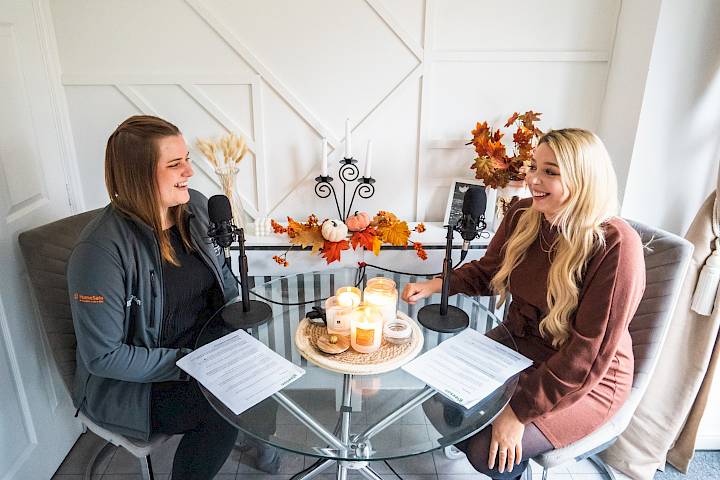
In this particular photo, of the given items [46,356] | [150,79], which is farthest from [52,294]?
[150,79]

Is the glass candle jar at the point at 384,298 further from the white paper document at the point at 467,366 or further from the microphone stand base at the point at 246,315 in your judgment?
the microphone stand base at the point at 246,315

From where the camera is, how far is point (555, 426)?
139 centimetres

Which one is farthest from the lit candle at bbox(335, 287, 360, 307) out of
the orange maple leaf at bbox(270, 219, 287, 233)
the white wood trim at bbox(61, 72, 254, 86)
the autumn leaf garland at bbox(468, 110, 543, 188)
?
the white wood trim at bbox(61, 72, 254, 86)


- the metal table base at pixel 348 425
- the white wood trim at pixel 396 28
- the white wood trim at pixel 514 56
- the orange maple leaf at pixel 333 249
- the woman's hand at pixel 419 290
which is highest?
the white wood trim at pixel 396 28

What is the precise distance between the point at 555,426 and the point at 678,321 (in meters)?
0.79

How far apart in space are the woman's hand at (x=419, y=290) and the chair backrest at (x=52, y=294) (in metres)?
1.13

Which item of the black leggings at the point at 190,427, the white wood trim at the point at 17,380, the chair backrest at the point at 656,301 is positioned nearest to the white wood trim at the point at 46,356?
the white wood trim at the point at 17,380

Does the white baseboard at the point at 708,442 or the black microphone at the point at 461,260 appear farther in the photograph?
the white baseboard at the point at 708,442

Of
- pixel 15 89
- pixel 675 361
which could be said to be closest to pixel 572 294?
pixel 675 361

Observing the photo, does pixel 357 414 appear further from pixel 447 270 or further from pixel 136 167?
pixel 136 167

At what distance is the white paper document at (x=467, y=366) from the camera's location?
4.07 ft

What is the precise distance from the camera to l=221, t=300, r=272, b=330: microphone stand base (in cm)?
154

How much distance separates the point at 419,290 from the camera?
173cm

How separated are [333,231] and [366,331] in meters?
0.80
